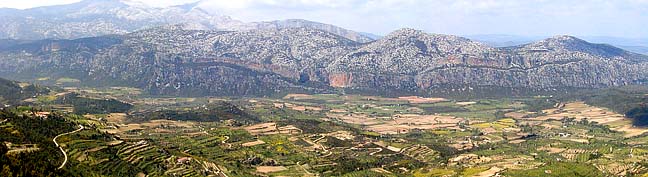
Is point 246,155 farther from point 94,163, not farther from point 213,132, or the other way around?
point 94,163

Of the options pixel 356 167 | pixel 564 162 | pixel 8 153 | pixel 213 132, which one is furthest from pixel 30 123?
pixel 564 162

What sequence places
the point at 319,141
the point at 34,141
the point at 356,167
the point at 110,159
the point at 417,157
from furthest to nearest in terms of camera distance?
the point at 319,141 < the point at 417,157 < the point at 356,167 < the point at 110,159 < the point at 34,141

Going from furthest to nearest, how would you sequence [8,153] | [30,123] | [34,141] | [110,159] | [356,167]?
[356,167] → [30,123] → [110,159] → [34,141] → [8,153]

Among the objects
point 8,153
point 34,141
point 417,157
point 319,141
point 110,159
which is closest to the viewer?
point 8,153

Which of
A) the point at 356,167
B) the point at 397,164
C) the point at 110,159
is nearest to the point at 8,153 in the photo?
the point at 110,159

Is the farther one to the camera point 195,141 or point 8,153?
point 195,141

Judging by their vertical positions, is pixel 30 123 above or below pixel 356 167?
above

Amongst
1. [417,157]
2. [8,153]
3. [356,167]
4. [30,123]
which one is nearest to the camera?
[8,153]

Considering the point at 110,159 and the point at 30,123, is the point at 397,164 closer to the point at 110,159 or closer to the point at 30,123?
the point at 110,159

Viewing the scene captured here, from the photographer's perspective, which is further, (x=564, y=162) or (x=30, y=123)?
(x=564, y=162)
